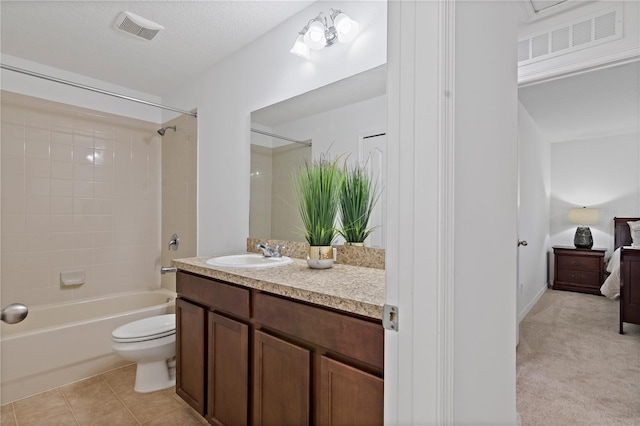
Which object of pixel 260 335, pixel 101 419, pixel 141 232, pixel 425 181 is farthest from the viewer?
pixel 141 232

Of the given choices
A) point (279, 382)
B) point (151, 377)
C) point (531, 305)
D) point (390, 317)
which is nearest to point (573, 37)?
point (390, 317)

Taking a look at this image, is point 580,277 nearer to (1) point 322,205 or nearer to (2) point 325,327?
(1) point 322,205

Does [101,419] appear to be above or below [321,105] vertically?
below

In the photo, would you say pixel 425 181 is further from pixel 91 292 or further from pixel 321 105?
pixel 91 292

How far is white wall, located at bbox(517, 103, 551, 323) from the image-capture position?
338 centimetres

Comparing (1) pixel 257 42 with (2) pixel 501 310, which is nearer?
(2) pixel 501 310

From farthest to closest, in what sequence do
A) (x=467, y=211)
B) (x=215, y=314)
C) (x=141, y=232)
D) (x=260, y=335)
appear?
1. (x=141, y=232)
2. (x=215, y=314)
3. (x=260, y=335)
4. (x=467, y=211)

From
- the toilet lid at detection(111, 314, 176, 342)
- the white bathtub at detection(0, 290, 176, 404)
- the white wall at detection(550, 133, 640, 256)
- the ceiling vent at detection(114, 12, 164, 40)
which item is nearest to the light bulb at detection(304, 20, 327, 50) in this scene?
the ceiling vent at detection(114, 12, 164, 40)

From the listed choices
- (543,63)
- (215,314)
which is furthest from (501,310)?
(543,63)

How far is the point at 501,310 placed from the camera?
114cm

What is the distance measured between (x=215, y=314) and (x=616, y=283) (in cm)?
402

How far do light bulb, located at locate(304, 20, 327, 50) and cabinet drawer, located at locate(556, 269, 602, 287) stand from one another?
4488 millimetres

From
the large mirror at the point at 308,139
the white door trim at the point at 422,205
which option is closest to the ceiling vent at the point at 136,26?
the large mirror at the point at 308,139

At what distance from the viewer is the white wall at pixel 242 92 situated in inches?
67.9
